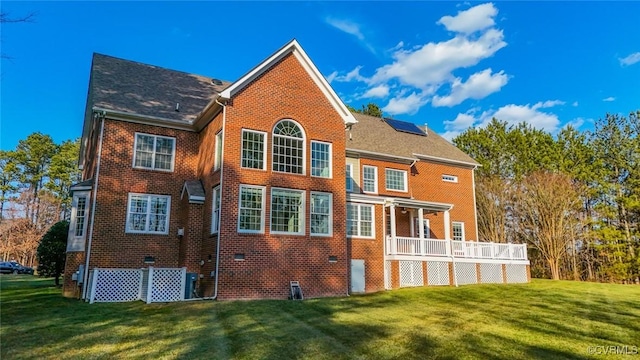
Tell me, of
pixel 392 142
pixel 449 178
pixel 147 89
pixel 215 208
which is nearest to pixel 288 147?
pixel 215 208

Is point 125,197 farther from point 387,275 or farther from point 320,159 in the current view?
→ point 387,275

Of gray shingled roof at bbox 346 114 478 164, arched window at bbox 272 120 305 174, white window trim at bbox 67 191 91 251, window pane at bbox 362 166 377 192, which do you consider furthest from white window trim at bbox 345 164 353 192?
white window trim at bbox 67 191 91 251

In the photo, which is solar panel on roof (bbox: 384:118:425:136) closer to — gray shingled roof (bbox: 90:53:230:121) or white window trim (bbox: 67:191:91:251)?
gray shingled roof (bbox: 90:53:230:121)

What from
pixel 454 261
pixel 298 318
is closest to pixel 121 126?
pixel 298 318

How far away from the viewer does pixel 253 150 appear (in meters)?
15.3

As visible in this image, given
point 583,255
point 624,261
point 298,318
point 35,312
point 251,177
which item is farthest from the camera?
point 583,255

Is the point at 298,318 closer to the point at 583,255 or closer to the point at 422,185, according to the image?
the point at 422,185

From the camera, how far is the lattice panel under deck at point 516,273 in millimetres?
21984

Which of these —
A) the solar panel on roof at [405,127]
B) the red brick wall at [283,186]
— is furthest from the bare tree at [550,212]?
the red brick wall at [283,186]

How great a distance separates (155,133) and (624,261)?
1286 inches

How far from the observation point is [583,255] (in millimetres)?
32875

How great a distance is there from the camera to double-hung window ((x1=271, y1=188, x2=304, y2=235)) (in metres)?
15.2

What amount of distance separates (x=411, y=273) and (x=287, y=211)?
709 cm

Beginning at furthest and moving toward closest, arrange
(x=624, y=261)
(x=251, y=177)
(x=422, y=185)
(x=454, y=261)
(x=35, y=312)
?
1. (x=624, y=261)
2. (x=422, y=185)
3. (x=454, y=261)
4. (x=251, y=177)
5. (x=35, y=312)
